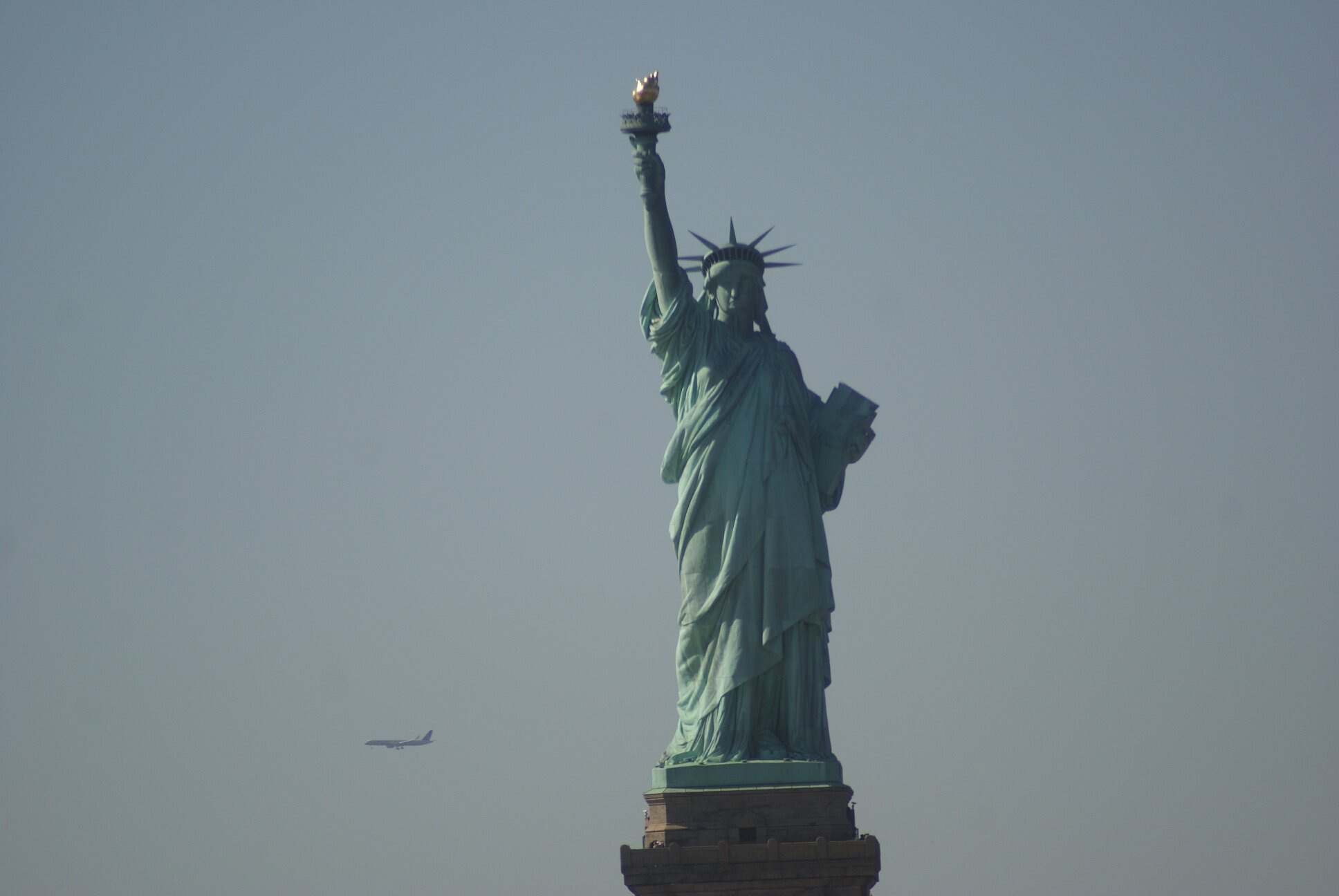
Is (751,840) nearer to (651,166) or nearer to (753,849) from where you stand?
(753,849)

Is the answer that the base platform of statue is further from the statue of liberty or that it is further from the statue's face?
the statue's face

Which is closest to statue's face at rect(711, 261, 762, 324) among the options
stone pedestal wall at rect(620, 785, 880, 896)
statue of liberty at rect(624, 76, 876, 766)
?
statue of liberty at rect(624, 76, 876, 766)

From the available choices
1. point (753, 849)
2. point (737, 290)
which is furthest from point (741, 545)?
point (753, 849)

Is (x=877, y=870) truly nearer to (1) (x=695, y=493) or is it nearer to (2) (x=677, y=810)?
(2) (x=677, y=810)

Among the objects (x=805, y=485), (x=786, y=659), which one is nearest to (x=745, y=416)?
(x=805, y=485)

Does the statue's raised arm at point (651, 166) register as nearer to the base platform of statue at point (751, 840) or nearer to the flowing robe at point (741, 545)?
the flowing robe at point (741, 545)

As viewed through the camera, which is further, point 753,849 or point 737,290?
point 737,290

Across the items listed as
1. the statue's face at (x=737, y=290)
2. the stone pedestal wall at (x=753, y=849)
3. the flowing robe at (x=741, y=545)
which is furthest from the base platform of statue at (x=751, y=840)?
the statue's face at (x=737, y=290)
